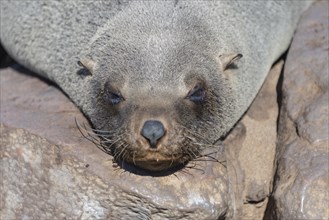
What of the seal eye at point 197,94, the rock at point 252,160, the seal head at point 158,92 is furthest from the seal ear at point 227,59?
the rock at point 252,160

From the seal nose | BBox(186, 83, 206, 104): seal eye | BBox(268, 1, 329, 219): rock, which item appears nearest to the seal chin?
the seal nose

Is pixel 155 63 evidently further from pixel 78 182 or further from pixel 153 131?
pixel 78 182

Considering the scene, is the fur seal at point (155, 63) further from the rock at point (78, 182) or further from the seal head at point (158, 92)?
the rock at point (78, 182)

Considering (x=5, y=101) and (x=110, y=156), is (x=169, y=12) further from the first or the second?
(x=5, y=101)

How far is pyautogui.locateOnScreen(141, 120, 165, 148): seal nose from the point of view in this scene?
14.8 ft

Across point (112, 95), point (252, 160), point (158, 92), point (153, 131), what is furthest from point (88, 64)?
point (252, 160)

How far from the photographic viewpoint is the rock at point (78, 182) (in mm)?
4961

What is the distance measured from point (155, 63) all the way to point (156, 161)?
75 cm

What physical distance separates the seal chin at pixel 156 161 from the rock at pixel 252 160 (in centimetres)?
67

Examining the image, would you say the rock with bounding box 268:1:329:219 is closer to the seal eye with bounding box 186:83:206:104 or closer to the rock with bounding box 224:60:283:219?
the rock with bounding box 224:60:283:219

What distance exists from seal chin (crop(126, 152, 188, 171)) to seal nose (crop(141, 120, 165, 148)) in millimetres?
116

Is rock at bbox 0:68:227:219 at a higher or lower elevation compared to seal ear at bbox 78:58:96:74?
lower

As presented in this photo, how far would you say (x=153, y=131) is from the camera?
450 cm

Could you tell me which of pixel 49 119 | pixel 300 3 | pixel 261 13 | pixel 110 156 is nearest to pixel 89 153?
pixel 110 156
